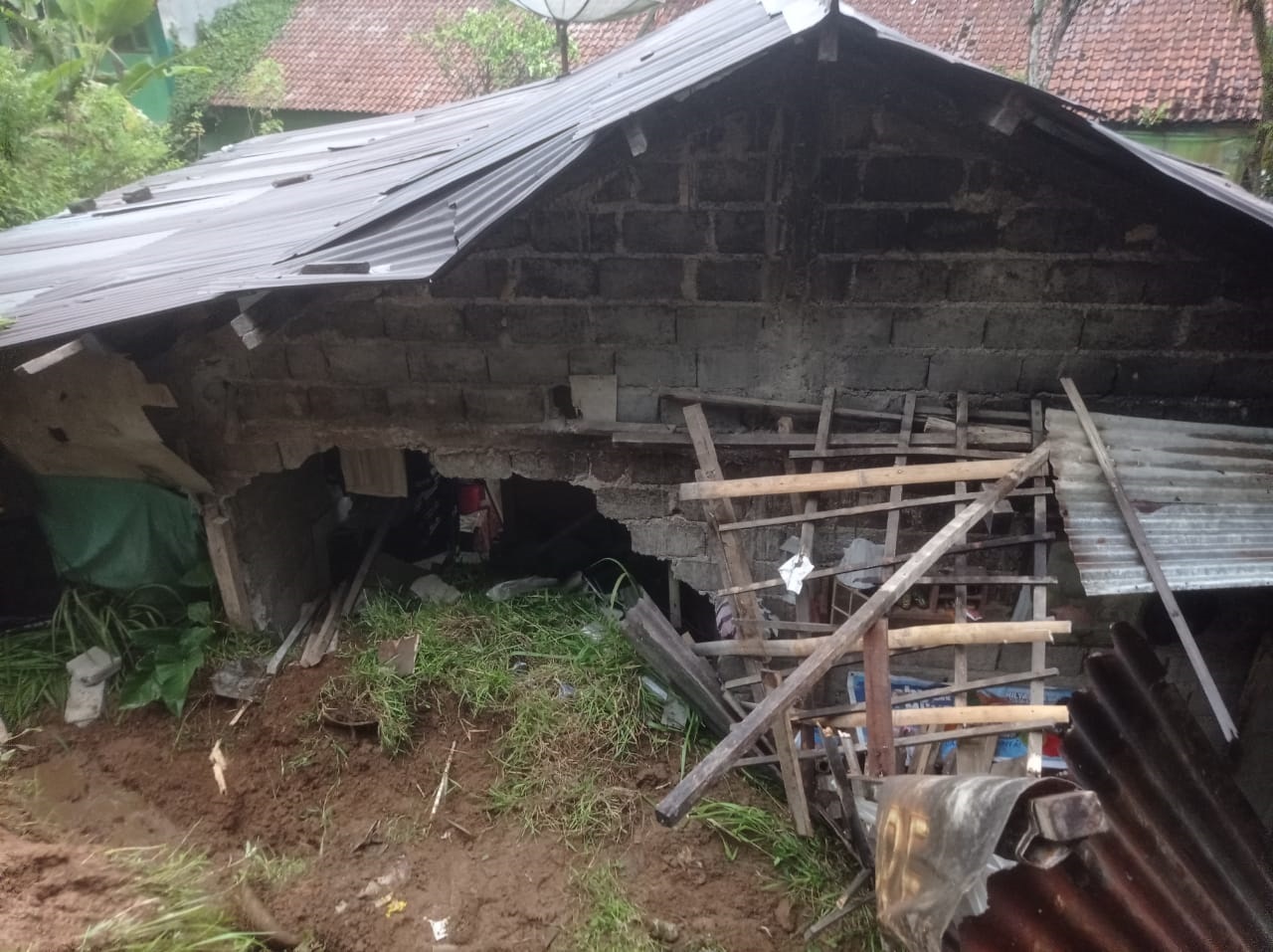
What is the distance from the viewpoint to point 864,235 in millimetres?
2979

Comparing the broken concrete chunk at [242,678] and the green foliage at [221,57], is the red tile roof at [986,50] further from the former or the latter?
the broken concrete chunk at [242,678]

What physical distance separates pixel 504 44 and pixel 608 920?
14122 millimetres

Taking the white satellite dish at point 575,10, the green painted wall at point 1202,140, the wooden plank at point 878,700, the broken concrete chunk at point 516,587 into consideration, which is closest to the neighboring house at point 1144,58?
the green painted wall at point 1202,140

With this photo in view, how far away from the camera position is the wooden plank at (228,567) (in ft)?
12.9

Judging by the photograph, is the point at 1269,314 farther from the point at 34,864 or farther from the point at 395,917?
the point at 34,864

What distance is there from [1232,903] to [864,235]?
258cm

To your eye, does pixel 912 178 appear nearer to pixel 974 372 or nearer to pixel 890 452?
pixel 974 372

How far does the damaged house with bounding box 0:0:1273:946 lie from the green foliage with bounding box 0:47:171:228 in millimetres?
5247

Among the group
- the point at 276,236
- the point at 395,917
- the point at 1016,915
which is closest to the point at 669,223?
the point at 276,236

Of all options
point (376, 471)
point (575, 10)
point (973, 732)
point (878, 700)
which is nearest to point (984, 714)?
point (973, 732)

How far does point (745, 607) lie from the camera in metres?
3.08

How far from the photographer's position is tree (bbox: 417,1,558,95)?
1337 centimetres

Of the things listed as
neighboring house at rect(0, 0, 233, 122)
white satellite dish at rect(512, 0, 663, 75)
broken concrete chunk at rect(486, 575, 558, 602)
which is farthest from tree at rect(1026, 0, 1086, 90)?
neighboring house at rect(0, 0, 233, 122)

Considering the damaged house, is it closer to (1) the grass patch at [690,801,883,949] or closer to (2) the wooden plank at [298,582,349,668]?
(2) the wooden plank at [298,582,349,668]
